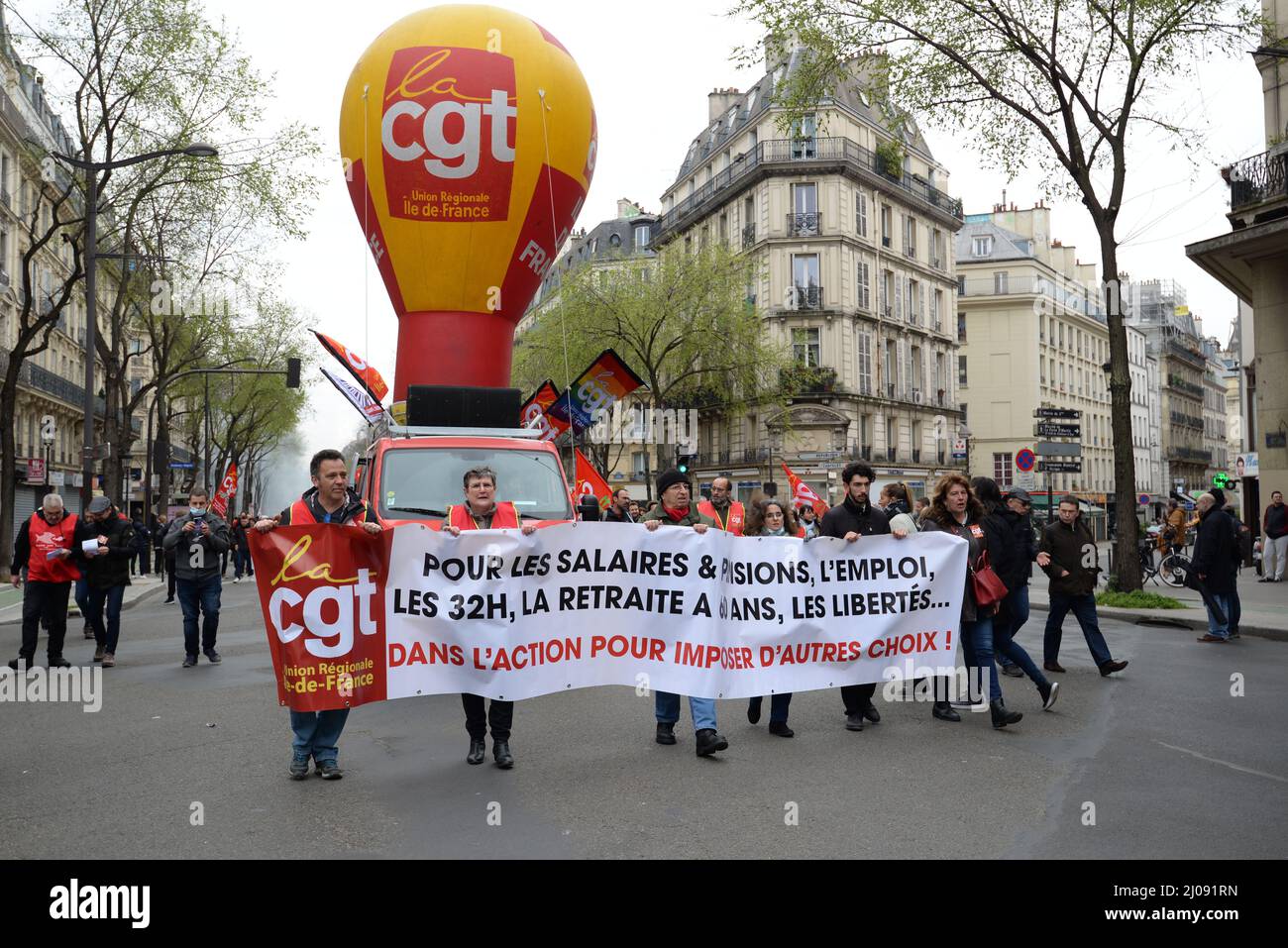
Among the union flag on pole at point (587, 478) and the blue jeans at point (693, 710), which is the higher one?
the union flag on pole at point (587, 478)

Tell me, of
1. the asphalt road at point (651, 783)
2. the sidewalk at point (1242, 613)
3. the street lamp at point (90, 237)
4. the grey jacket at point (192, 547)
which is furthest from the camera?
the street lamp at point (90, 237)

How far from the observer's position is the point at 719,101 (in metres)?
56.6

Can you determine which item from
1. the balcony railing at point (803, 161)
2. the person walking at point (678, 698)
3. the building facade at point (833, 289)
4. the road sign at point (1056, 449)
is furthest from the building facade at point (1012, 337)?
the person walking at point (678, 698)

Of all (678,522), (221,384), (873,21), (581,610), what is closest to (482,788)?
(581,610)

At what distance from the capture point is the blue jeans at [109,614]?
11375 millimetres

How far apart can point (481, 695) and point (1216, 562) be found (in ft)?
32.1

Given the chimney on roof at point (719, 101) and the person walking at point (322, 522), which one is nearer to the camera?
the person walking at point (322, 522)

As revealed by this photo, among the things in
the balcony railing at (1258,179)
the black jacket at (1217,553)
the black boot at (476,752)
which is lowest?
the black boot at (476,752)

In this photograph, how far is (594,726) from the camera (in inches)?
303

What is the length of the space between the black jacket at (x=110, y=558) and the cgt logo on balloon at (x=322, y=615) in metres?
6.02

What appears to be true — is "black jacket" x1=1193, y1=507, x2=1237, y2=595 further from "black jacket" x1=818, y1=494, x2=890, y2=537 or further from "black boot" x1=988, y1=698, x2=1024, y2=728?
"black jacket" x1=818, y1=494, x2=890, y2=537

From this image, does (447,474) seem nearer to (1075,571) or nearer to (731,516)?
(731,516)

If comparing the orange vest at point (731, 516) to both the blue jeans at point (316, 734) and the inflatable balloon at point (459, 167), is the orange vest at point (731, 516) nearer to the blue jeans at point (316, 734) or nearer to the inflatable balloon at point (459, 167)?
the blue jeans at point (316, 734)

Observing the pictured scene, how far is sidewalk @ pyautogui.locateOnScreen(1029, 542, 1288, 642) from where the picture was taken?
44.4 feet
